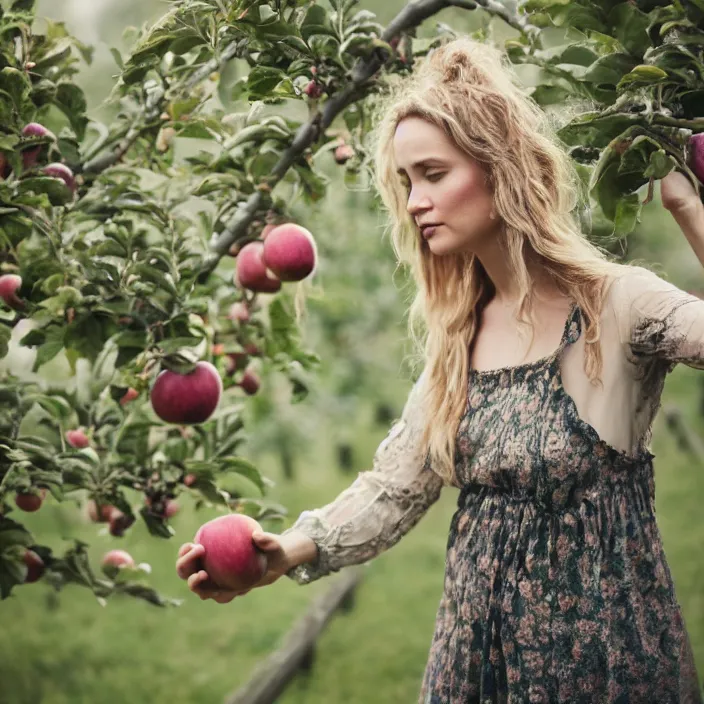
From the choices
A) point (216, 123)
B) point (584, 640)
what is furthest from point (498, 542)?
point (216, 123)

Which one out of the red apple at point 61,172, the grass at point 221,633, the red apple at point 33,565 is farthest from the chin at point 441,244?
the grass at point 221,633

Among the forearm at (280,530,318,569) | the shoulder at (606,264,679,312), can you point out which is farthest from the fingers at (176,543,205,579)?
the shoulder at (606,264,679,312)

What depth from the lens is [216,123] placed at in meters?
1.65

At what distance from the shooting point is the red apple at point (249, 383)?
6.81ft

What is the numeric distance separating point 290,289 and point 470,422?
34.2 inches

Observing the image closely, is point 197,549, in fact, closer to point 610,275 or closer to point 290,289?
point 610,275

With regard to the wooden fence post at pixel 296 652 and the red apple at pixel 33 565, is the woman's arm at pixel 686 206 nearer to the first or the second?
the red apple at pixel 33 565

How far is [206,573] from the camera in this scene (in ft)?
4.32

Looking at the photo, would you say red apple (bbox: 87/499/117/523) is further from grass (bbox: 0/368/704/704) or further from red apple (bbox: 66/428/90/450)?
grass (bbox: 0/368/704/704)

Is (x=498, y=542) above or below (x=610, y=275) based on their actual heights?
below

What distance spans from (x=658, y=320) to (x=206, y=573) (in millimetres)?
736

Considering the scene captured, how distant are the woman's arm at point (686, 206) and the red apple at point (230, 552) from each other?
→ 0.76 m

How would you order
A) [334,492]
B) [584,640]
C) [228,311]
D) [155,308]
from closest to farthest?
[584,640]
[155,308]
[228,311]
[334,492]

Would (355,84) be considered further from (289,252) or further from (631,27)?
(631,27)
